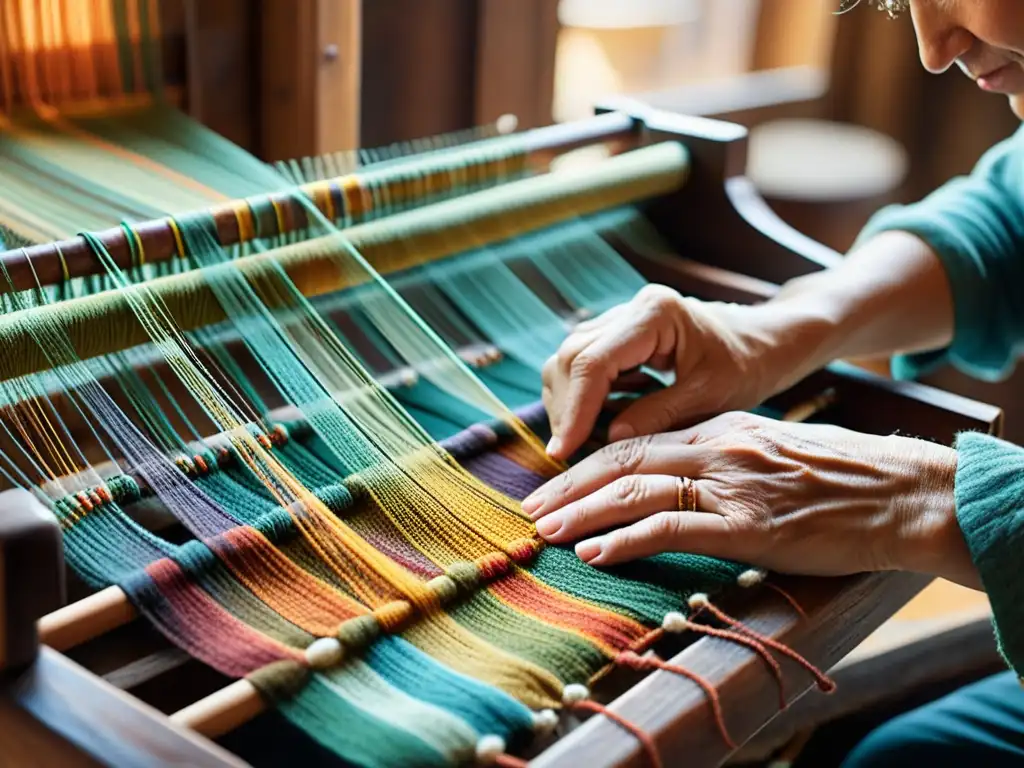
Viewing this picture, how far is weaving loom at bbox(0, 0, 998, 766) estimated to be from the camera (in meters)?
0.77

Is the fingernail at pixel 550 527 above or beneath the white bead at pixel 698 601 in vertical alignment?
above

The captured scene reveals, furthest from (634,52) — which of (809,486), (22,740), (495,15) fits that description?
(22,740)

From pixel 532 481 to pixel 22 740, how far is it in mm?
489

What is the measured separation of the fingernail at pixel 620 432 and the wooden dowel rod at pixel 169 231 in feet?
1.19

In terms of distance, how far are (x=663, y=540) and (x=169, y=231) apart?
20.3 inches

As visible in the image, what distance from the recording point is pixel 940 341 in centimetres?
141

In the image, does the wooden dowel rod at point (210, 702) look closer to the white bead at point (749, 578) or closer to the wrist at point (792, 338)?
the white bead at point (749, 578)

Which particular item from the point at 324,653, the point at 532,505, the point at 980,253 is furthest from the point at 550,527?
the point at 980,253

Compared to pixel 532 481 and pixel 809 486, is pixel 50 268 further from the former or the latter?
pixel 809 486

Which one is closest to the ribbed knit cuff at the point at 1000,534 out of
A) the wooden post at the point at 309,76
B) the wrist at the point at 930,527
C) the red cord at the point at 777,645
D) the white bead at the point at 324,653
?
the wrist at the point at 930,527

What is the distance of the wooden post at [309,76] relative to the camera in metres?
1.62

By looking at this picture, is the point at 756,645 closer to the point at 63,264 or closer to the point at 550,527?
the point at 550,527

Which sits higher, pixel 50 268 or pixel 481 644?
pixel 50 268

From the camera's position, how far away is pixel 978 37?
104 cm
